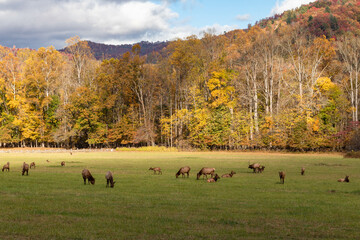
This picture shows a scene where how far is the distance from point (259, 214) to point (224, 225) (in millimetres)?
2316

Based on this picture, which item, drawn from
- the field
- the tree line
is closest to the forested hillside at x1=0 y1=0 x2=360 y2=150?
the tree line

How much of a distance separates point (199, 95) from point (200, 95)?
0.35 meters

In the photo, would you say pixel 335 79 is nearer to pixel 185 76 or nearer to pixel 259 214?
pixel 185 76

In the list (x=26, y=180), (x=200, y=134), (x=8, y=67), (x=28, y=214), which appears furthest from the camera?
(x=8, y=67)

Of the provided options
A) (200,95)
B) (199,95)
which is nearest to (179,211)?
(199,95)

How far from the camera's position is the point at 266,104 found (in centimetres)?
7662

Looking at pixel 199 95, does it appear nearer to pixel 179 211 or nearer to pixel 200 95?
pixel 200 95

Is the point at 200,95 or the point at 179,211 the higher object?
the point at 200,95

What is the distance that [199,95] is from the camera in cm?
8306

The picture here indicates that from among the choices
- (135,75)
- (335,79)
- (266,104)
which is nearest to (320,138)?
(266,104)

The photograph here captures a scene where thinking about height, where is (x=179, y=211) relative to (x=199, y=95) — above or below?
below

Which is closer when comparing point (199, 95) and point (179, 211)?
point (179, 211)

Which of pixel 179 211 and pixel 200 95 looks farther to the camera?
pixel 200 95

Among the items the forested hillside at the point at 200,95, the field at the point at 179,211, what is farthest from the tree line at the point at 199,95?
the field at the point at 179,211
